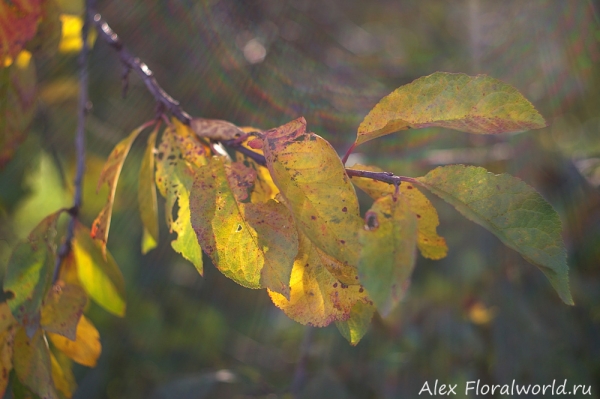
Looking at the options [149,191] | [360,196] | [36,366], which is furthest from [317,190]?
[360,196]

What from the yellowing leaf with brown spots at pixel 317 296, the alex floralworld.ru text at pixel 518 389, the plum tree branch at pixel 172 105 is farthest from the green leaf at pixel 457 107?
the alex floralworld.ru text at pixel 518 389

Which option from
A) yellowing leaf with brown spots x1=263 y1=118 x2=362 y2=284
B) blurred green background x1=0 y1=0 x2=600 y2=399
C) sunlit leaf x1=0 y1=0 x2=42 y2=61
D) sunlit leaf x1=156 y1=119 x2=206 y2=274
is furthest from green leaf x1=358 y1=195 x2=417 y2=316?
blurred green background x1=0 y1=0 x2=600 y2=399

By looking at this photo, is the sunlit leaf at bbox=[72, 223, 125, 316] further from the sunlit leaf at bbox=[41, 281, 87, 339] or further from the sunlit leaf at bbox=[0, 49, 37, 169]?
the sunlit leaf at bbox=[0, 49, 37, 169]

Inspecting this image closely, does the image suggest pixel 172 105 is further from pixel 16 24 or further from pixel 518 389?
pixel 518 389

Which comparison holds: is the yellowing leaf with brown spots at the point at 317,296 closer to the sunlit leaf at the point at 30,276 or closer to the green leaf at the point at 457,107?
the green leaf at the point at 457,107

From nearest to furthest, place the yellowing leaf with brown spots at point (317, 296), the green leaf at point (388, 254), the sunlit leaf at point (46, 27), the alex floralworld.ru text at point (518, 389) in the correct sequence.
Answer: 1. the green leaf at point (388, 254)
2. the yellowing leaf with brown spots at point (317, 296)
3. the sunlit leaf at point (46, 27)
4. the alex floralworld.ru text at point (518, 389)

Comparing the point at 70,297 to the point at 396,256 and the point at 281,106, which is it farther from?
the point at 281,106
